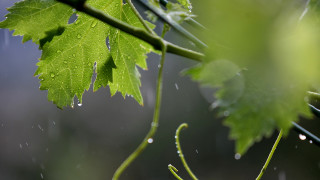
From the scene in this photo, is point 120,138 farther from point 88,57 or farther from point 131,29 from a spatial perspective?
point 131,29

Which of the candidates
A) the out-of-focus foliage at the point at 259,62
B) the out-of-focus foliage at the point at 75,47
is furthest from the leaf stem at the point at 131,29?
the out-of-focus foliage at the point at 75,47

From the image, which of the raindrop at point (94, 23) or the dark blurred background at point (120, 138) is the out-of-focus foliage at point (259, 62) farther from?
the dark blurred background at point (120, 138)

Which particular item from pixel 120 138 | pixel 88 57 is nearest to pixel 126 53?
pixel 88 57

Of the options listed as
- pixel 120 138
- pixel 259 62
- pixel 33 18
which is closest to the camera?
pixel 259 62

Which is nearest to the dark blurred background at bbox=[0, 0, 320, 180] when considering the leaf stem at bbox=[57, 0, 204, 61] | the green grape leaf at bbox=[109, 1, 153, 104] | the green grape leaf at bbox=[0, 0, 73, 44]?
the green grape leaf at bbox=[109, 1, 153, 104]

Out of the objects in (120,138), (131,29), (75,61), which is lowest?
(120,138)

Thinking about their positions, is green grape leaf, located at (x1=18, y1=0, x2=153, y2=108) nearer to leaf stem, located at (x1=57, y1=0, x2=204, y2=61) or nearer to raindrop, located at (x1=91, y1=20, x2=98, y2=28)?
raindrop, located at (x1=91, y1=20, x2=98, y2=28)

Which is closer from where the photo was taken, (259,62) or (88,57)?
(259,62)
